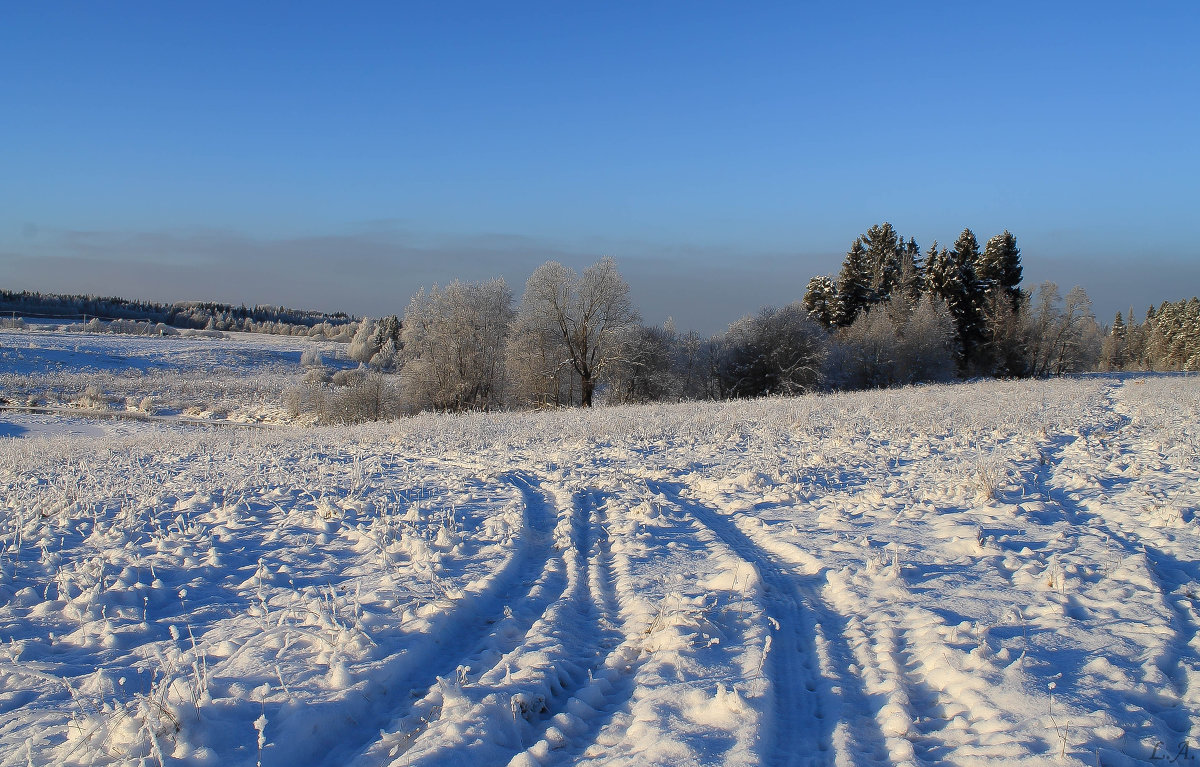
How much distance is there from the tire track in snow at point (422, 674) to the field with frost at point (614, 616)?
26 millimetres

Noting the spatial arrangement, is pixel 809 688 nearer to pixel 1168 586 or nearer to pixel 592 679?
pixel 592 679

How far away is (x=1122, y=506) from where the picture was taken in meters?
8.00

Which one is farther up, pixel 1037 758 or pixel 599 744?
pixel 1037 758

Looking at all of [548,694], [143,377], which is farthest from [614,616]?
[143,377]

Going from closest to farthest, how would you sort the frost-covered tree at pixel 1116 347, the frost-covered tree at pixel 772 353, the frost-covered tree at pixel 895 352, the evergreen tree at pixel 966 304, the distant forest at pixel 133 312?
1. the frost-covered tree at pixel 772 353
2. the frost-covered tree at pixel 895 352
3. the evergreen tree at pixel 966 304
4. the frost-covered tree at pixel 1116 347
5. the distant forest at pixel 133 312

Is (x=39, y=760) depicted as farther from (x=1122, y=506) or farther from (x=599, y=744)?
(x=1122, y=506)

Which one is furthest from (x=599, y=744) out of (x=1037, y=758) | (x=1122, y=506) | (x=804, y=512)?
(x=1122, y=506)

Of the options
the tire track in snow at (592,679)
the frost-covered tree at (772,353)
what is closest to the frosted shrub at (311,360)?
the frost-covered tree at (772,353)

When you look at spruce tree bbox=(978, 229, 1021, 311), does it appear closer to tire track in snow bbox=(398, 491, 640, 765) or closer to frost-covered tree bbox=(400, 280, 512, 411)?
frost-covered tree bbox=(400, 280, 512, 411)

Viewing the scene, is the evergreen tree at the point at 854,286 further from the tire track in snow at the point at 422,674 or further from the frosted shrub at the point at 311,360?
the frosted shrub at the point at 311,360

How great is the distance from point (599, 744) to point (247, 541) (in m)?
5.79

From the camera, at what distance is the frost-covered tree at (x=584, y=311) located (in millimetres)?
37656

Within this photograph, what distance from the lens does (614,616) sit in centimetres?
562

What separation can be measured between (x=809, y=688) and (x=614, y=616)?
1849 mm
